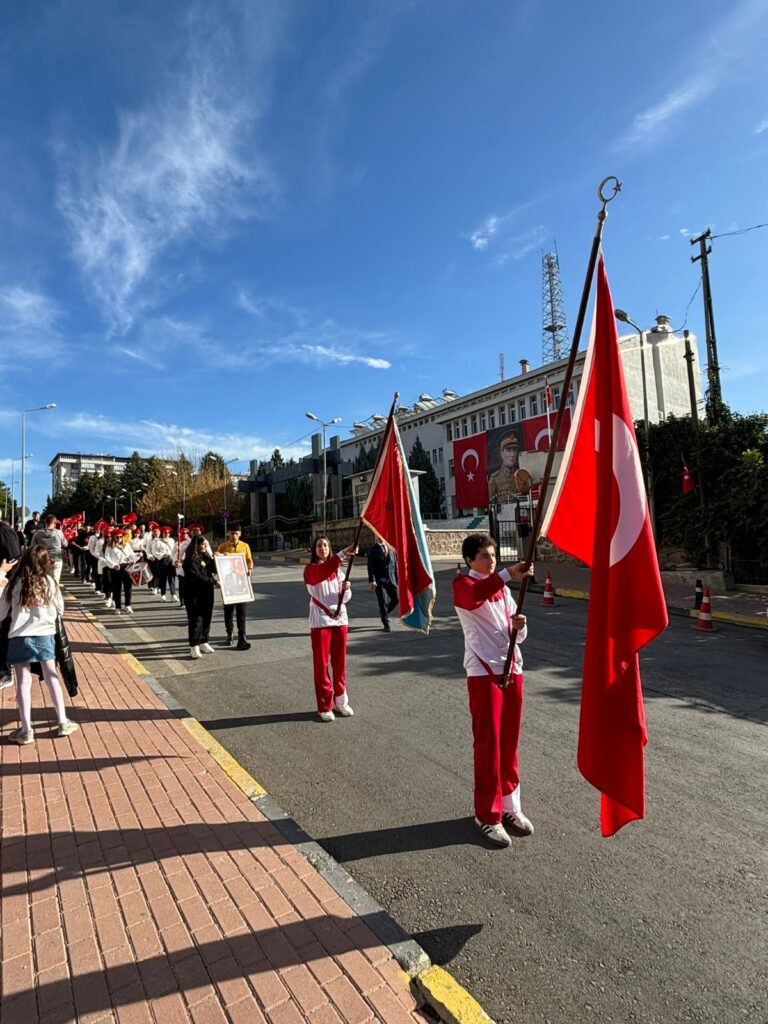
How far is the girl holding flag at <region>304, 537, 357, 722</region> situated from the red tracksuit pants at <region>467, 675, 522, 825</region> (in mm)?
2308

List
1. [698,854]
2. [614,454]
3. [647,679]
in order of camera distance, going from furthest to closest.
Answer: [647,679] → [698,854] → [614,454]

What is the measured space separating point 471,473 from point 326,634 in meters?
42.2

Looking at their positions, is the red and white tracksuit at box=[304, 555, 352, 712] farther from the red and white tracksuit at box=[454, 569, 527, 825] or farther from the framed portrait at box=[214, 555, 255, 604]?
the framed portrait at box=[214, 555, 255, 604]

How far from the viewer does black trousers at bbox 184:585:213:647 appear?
8633mm

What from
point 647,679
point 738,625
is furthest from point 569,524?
point 738,625

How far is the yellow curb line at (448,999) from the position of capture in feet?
7.47

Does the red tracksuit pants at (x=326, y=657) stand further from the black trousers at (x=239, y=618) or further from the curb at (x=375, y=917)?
the black trousers at (x=239, y=618)

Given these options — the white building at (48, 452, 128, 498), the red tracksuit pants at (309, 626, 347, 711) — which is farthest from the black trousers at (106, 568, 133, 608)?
the white building at (48, 452, 128, 498)

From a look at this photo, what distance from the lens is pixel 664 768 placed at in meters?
4.52

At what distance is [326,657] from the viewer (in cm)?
584

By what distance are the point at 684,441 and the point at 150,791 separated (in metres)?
17.7

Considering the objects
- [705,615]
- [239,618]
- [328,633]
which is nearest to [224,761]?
[328,633]

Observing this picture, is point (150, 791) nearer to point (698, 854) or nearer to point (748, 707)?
point (698, 854)

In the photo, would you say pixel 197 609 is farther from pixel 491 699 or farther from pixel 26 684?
pixel 491 699
